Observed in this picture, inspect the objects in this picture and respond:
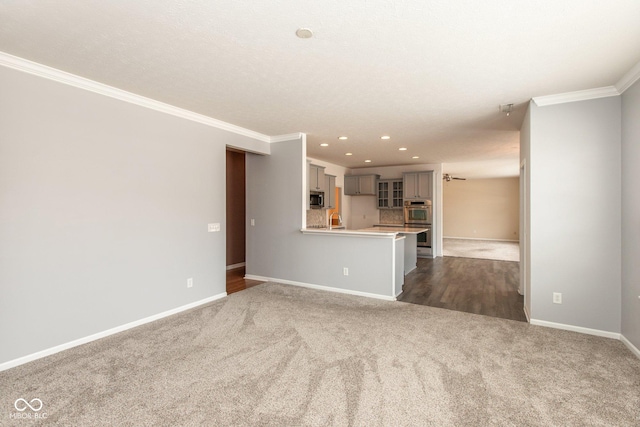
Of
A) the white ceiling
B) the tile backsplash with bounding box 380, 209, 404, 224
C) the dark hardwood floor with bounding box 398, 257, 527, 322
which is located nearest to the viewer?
the white ceiling

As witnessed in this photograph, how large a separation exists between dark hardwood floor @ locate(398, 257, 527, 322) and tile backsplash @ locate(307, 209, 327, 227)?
2605mm

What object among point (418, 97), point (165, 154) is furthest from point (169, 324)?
point (418, 97)

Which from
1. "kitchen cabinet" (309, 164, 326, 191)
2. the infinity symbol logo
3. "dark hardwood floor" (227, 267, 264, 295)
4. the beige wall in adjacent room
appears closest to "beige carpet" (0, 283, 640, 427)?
the infinity symbol logo

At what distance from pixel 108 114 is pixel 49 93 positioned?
49cm

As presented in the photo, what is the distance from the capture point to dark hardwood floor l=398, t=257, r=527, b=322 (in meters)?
4.15

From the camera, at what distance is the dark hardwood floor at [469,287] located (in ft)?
13.6

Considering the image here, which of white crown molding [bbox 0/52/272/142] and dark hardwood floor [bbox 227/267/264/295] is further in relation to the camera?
dark hardwood floor [bbox 227/267/264/295]

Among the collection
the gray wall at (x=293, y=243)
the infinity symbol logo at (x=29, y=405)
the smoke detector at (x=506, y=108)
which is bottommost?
the infinity symbol logo at (x=29, y=405)

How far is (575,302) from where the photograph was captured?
10.9ft

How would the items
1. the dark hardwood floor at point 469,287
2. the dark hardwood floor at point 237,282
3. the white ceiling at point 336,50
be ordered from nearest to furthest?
the white ceiling at point 336,50 < the dark hardwood floor at point 469,287 < the dark hardwood floor at point 237,282

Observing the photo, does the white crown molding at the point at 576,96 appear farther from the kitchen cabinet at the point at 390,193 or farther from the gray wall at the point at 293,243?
the kitchen cabinet at the point at 390,193

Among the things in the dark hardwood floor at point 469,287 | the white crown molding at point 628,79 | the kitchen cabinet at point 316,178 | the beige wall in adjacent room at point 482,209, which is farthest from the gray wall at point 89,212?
the beige wall in adjacent room at point 482,209

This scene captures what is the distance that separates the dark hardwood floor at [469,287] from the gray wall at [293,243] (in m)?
0.65

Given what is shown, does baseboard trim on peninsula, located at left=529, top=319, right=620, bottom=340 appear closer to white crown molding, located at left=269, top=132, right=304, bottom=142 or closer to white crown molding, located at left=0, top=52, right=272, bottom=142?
white crown molding, located at left=269, top=132, right=304, bottom=142
